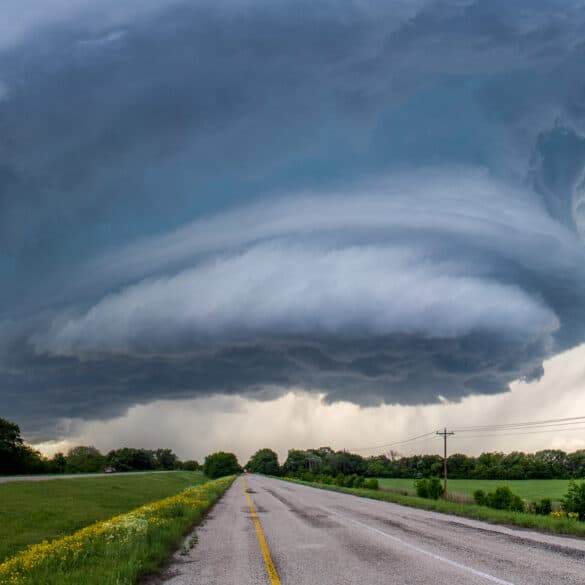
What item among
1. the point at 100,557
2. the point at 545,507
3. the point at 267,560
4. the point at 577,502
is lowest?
the point at 545,507

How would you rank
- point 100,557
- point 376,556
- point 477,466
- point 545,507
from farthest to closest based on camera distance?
point 477,466, point 545,507, point 376,556, point 100,557

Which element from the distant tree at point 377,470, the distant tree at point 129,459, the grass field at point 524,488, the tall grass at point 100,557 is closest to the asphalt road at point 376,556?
the tall grass at point 100,557

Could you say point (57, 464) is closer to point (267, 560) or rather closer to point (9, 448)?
point (9, 448)

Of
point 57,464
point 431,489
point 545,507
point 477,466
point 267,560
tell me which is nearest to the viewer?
point 267,560

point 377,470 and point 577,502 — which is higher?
point 577,502

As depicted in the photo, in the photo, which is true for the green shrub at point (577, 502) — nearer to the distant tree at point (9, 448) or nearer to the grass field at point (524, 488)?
the grass field at point (524, 488)

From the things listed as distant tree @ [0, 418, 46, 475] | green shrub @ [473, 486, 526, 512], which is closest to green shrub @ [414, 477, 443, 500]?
green shrub @ [473, 486, 526, 512]

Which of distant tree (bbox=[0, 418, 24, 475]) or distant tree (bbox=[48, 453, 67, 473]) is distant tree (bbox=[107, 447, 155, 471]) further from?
distant tree (bbox=[0, 418, 24, 475])

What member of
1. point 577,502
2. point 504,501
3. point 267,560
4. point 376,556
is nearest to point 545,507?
point 577,502

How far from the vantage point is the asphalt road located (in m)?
10.9

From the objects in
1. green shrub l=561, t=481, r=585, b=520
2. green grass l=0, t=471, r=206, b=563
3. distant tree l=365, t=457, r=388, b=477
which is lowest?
distant tree l=365, t=457, r=388, b=477

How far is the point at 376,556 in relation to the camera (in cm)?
1370

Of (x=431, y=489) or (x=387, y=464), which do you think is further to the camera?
(x=387, y=464)

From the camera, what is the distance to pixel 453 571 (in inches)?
456
